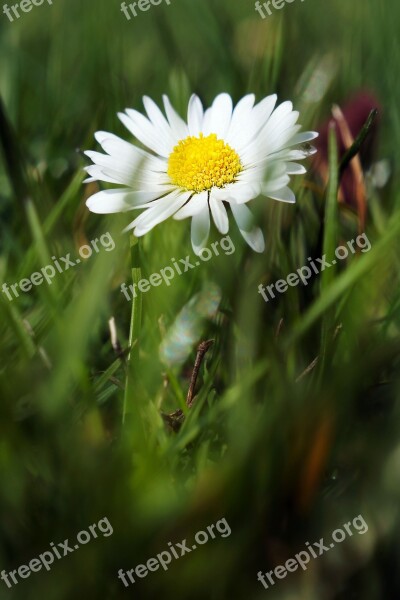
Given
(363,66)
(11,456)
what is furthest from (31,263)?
(363,66)

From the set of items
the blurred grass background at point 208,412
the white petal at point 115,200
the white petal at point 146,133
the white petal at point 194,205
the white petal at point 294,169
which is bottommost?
the blurred grass background at point 208,412

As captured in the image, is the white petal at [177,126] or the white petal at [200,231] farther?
the white petal at [177,126]

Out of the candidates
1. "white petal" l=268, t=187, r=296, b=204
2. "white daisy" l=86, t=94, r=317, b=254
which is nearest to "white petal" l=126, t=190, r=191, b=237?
"white daisy" l=86, t=94, r=317, b=254

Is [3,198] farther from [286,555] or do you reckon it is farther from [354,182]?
[286,555]

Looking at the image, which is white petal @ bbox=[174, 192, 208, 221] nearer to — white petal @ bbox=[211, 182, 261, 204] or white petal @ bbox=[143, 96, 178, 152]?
white petal @ bbox=[211, 182, 261, 204]

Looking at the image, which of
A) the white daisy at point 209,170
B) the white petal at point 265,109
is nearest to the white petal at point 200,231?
the white daisy at point 209,170

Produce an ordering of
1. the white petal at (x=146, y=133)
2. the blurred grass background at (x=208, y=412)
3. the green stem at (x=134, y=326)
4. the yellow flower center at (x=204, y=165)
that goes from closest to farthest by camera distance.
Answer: the blurred grass background at (x=208, y=412) < the green stem at (x=134, y=326) < the yellow flower center at (x=204, y=165) < the white petal at (x=146, y=133)

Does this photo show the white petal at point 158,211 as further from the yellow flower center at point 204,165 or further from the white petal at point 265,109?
the white petal at point 265,109

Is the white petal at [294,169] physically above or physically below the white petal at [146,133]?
below
